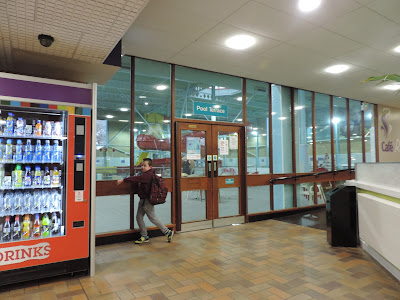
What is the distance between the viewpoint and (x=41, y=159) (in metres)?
3.11

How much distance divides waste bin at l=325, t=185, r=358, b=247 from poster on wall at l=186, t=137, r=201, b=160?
2.41 m

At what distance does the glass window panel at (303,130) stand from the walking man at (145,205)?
406 centimetres

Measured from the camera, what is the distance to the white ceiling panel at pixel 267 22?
3461 millimetres

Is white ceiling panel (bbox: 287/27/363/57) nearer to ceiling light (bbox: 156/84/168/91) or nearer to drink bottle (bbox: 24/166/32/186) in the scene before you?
ceiling light (bbox: 156/84/168/91)

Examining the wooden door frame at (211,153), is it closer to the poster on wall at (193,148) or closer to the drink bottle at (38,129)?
the poster on wall at (193,148)

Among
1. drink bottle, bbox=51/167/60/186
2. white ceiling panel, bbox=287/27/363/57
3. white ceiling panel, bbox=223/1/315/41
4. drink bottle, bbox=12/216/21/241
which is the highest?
white ceiling panel, bbox=223/1/315/41

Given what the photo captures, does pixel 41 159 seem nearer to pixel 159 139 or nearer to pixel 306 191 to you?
pixel 159 139

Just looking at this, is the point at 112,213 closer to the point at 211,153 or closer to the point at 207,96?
the point at 211,153

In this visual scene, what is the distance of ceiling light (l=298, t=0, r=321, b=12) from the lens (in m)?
3.26

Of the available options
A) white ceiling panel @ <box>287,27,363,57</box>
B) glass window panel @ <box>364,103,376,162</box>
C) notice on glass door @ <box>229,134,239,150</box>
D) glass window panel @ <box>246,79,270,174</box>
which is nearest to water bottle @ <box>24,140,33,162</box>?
notice on glass door @ <box>229,134,239,150</box>

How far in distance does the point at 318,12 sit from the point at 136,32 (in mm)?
2419

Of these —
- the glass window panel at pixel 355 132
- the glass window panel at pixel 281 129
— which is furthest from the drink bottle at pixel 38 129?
the glass window panel at pixel 355 132

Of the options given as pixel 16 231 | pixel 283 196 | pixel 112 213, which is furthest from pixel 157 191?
pixel 283 196

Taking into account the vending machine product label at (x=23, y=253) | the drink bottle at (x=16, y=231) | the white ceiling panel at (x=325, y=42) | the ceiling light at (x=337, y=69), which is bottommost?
the vending machine product label at (x=23, y=253)
